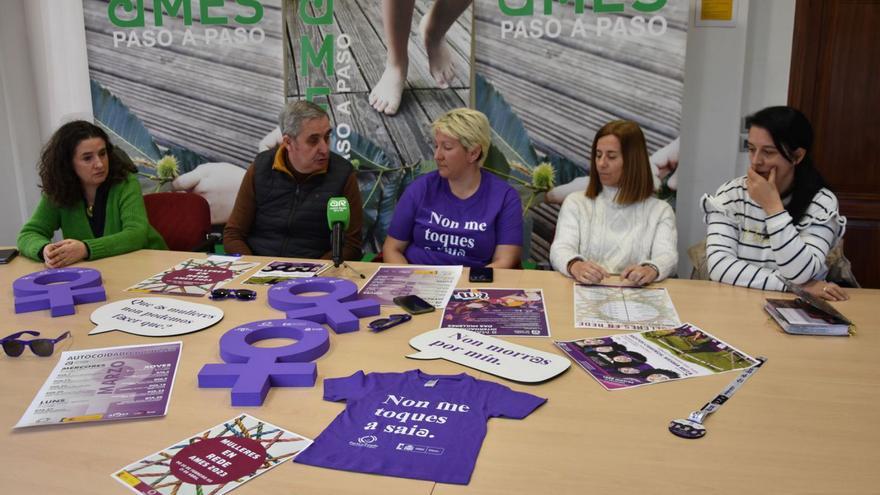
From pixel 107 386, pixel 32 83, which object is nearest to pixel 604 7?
pixel 107 386

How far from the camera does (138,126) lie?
4055 mm

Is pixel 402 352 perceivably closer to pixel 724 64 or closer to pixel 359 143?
pixel 359 143

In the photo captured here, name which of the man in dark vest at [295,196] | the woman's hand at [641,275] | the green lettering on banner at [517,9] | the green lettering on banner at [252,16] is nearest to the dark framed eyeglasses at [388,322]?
the woman's hand at [641,275]

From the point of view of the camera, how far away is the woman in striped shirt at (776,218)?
207cm

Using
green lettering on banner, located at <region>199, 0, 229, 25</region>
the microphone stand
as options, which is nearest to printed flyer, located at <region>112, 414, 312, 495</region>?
the microphone stand

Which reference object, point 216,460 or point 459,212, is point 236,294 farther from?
point 459,212

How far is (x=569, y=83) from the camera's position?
11.3 feet

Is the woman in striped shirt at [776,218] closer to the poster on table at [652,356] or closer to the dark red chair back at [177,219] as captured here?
the poster on table at [652,356]

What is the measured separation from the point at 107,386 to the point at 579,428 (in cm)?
99

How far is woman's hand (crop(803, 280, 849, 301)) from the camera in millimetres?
1994

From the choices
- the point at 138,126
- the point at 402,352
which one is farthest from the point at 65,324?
the point at 138,126

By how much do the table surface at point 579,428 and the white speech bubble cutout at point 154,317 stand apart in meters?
0.03

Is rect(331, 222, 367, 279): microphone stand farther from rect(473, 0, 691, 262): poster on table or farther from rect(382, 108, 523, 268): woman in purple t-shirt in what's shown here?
rect(473, 0, 691, 262): poster on table

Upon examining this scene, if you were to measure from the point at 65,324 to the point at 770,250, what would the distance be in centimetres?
220
